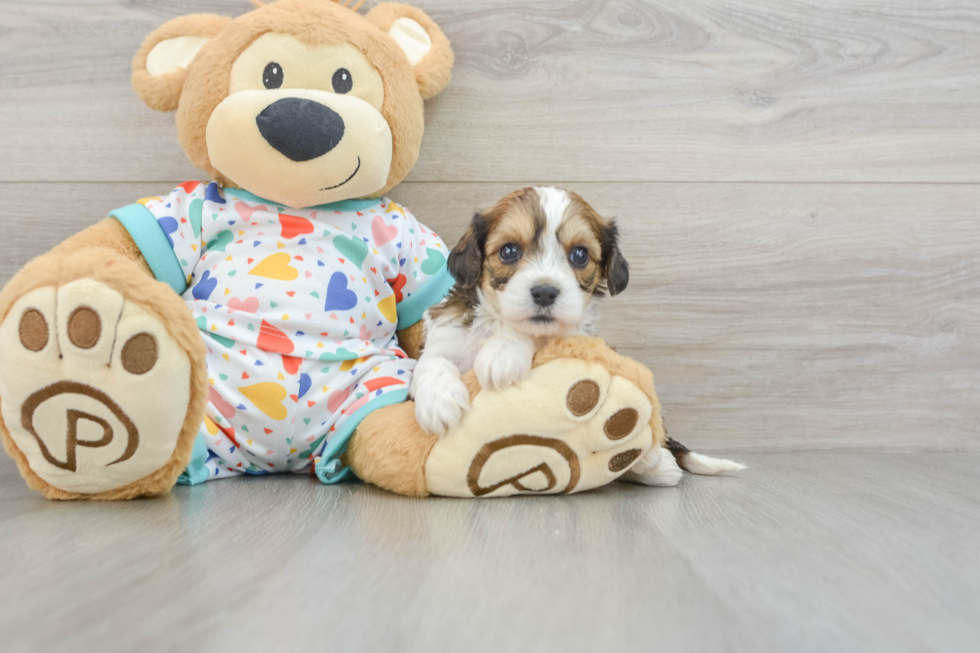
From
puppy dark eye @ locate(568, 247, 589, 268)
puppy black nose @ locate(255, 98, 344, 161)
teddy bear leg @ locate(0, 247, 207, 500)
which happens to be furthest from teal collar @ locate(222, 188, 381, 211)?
puppy dark eye @ locate(568, 247, 589, 268)

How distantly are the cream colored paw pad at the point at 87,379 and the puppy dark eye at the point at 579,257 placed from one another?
69 cm

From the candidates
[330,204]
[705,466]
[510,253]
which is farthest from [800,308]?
[330,204]

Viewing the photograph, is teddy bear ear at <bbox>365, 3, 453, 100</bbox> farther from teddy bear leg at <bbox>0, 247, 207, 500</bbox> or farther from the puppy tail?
the puppy tail

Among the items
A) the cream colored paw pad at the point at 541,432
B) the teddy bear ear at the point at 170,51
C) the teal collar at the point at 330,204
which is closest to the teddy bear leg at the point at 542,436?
the cream colored paw pad at the point at 541,432

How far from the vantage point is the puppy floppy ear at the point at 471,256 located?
1.32 meters

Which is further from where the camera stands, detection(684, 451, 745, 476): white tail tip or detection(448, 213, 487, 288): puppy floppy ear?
detection(684, 451, 745, 476): white tail tip

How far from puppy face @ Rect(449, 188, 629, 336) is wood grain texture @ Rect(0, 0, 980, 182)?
0.44 m

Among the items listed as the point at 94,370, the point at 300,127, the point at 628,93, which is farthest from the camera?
the point at 628,93

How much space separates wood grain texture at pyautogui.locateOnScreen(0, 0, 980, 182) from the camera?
5.45ft

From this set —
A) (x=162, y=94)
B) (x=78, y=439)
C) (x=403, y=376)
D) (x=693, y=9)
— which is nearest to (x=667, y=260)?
(x=693, y=9)

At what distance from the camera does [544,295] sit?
1184 millimetres

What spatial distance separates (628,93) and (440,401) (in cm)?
102

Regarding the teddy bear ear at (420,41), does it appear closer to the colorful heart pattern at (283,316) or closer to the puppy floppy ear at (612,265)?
the colorful heart pattern at (283,316)

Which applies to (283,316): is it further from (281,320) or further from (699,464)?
(699,464)
